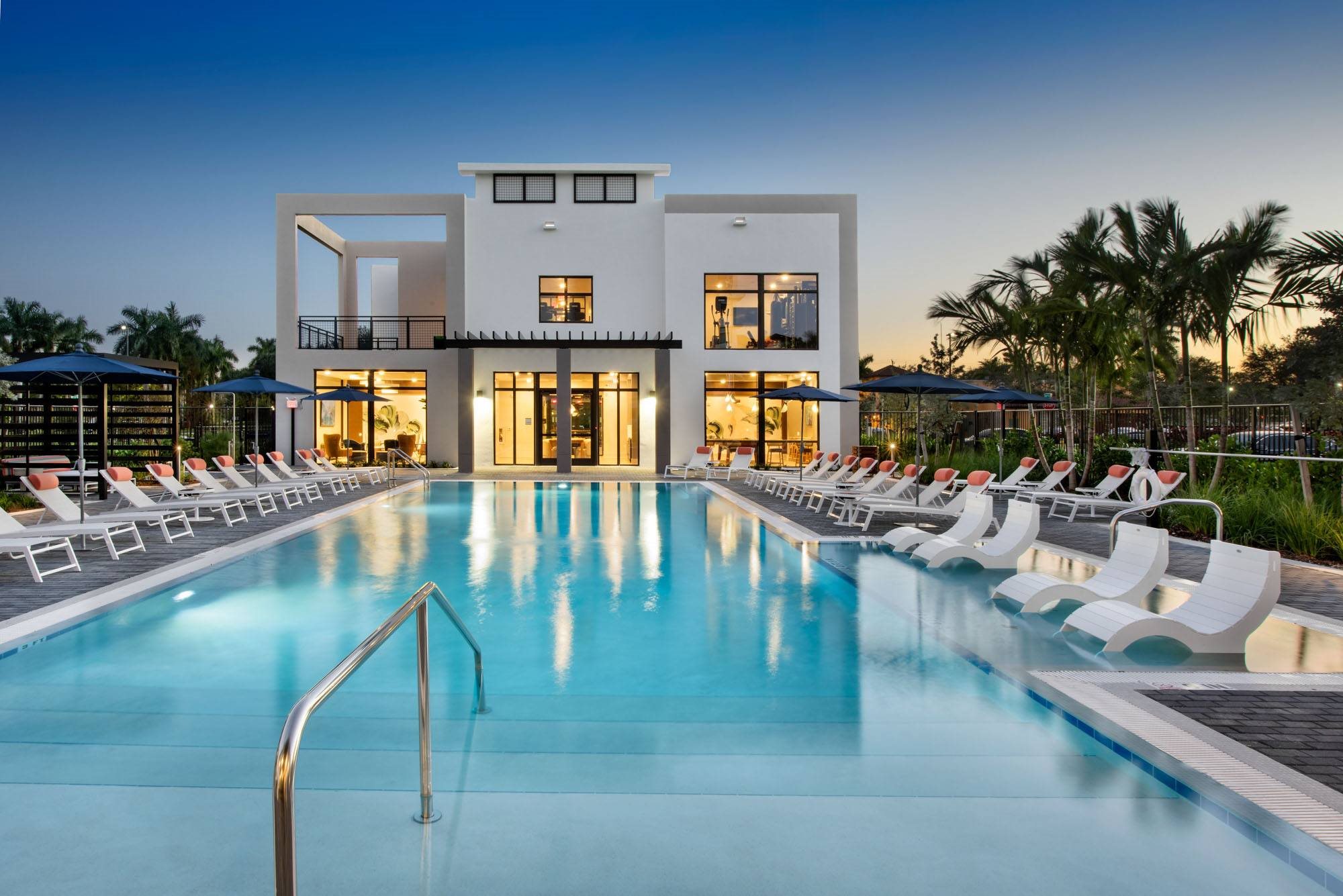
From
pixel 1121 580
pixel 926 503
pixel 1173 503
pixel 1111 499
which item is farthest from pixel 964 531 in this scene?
pixel 1111 499

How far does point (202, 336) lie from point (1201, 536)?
51.3 meters

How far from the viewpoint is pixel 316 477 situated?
53.7 ft

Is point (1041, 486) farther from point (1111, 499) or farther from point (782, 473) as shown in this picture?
point (782, 473)

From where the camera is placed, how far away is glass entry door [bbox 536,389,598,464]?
76.1 feet

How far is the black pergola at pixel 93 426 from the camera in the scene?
14586mm

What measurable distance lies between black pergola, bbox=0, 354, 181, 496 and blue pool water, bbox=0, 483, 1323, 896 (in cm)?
991

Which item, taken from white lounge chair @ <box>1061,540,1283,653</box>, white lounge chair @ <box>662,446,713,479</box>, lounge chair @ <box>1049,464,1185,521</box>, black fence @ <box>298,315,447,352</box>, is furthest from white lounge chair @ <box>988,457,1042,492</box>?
black fence @ <box>298,315,447,352</box>

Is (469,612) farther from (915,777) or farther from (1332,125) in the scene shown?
(1332,125)

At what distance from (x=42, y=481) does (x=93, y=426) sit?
7.62 meters

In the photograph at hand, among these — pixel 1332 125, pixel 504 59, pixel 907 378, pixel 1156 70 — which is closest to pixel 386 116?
pixel 504 59

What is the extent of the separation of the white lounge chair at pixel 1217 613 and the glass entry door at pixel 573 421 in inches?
733

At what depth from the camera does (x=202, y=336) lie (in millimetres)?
47000

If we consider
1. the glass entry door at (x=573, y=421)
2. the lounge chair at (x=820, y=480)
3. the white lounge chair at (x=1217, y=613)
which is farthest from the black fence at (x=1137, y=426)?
the glass entry door at (x=573, y=421)

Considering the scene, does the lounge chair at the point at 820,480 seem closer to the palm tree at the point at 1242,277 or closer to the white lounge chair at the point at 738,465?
the white lounge chair at the point at 738,465
